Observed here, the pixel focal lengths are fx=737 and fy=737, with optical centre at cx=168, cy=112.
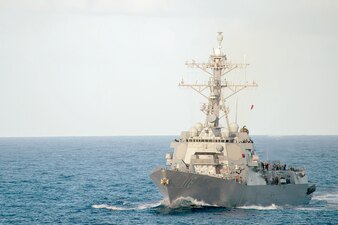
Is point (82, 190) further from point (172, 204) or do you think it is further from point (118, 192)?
point (172, 204)

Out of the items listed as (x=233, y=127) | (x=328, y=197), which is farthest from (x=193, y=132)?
(x=328, y=197)

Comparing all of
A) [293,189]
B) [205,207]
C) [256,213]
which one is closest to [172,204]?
[205,207]

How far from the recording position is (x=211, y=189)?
48.3 m

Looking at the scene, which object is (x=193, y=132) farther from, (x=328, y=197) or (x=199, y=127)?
(x=328, y=197)

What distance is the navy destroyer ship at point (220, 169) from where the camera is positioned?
48312mm

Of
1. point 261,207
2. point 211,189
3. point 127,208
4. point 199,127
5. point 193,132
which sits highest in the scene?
point 199,127

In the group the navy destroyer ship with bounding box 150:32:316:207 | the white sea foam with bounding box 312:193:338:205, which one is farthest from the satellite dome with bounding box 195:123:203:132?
the white sea foam with bounding box 312:193:338:205

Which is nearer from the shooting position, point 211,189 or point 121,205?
point 211,189

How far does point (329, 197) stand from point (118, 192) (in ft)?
59.8

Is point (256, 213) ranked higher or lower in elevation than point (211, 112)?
lower

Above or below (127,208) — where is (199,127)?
above

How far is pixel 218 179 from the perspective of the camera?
47750mm

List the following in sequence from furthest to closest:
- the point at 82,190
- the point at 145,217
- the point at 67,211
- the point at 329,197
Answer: the point at 82,190 → the point at 329,197 → the point at 67,211 → the point at 145,217

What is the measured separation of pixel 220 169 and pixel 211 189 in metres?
2.40
